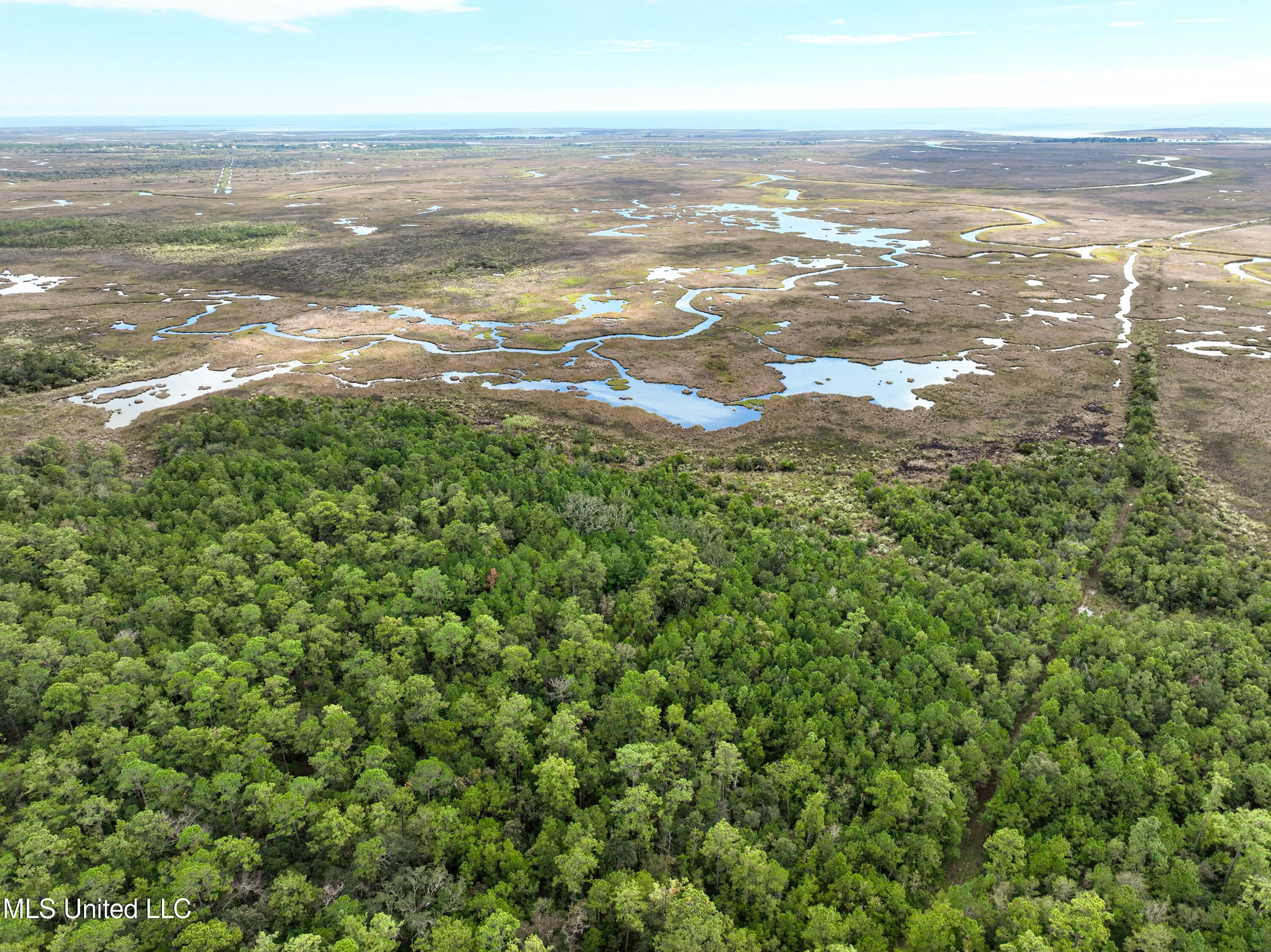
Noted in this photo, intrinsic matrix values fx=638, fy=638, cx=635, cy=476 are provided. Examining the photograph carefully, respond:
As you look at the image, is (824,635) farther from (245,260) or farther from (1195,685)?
(245,260)

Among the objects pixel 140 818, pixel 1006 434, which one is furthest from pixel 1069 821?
pixel 1006 434

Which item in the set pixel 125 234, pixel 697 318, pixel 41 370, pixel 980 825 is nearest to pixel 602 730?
pixel 980 825

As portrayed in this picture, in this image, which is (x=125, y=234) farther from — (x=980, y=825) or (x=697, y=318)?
(x=980, y=825)

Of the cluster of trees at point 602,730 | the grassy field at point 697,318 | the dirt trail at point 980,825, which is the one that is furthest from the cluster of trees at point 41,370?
the dirt trail at point 980,825

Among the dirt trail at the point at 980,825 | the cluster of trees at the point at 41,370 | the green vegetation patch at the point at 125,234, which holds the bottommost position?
the dirt trail at the point at 980,825

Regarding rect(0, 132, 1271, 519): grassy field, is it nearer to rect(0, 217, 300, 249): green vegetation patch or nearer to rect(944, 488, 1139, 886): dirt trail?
rect(0, 217, 300, 249): green vegetation patch

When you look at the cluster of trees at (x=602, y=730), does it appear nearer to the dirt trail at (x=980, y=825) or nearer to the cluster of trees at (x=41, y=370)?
the dirt trail at (x=980, y=825)

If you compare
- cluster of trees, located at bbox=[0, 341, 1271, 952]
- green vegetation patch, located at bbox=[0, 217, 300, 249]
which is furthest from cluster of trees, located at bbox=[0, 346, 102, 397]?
green vegetation patch, located at bbox=[0, 217, 300, 249]

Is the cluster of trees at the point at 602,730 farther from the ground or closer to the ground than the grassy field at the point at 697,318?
closer to the ground
